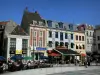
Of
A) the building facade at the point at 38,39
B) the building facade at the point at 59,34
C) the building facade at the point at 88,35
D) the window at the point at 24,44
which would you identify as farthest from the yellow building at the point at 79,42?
the window at the point at 24,44

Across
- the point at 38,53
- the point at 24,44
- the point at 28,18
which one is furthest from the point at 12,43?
the point at 28,18

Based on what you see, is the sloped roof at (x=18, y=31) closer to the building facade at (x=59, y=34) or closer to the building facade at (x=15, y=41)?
the building facade at (x=15, y=41)

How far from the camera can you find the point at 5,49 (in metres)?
55.5

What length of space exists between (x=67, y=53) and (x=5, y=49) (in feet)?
54.1

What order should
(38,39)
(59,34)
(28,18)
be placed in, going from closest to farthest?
(38,39) → (28,18) → (59,34)

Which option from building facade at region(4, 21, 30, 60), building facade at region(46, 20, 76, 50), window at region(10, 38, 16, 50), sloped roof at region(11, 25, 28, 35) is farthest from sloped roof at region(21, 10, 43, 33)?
window at region(10, 38, 16, 50)

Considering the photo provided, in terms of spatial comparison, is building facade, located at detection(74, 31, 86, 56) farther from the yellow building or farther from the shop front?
the shop front

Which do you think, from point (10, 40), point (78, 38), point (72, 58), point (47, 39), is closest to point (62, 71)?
point (10, 40)

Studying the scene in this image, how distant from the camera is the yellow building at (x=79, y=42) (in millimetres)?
70188

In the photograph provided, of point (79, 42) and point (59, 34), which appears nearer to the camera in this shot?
point (59, 34)

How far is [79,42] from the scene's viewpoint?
2800 inches

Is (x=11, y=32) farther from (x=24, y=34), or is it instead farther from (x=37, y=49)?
(x=37, y=49)

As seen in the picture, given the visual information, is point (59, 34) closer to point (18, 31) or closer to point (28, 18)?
point (28, 18)

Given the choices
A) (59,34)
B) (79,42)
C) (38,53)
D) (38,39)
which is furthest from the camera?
(79,42)
